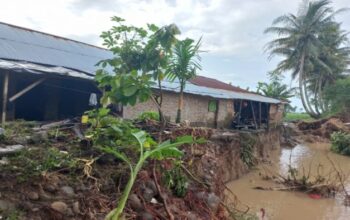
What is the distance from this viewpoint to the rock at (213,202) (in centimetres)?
551

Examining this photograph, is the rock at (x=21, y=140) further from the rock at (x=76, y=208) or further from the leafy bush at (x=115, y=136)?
the rock at (x=76, y=208)

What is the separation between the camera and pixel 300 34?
3023 cm

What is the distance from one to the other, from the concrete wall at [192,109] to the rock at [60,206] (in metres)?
8.15

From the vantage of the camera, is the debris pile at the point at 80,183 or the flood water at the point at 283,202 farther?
the flood water at the point at 283,202

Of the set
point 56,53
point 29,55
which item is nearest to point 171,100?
point 56,53

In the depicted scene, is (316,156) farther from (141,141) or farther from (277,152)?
(141,141)

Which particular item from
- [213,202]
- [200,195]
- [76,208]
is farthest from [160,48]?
[76,208]

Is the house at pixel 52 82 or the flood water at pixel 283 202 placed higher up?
the house at pixel 52 82

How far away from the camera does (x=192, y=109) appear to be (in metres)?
15.3

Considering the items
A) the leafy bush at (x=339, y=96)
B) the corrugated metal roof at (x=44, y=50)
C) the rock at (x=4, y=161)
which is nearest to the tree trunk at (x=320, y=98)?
the leafy bush at (x=339, y=96)

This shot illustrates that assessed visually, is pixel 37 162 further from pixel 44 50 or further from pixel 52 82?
pixel 44 50

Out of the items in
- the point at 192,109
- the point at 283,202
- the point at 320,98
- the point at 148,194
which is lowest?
the point at 283,202

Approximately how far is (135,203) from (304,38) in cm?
2943

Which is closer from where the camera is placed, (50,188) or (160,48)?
(50,188)
